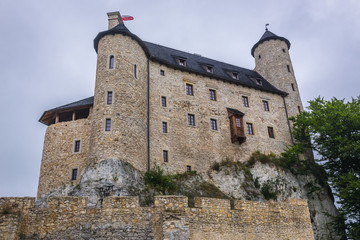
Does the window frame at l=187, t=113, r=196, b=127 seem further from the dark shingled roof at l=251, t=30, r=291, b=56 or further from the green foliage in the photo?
the dark shingled roof at l=251, t=30, r=291, b=56

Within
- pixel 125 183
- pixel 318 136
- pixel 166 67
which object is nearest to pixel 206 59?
pixel 166 67

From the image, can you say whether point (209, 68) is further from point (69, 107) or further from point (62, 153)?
point (62, 153)

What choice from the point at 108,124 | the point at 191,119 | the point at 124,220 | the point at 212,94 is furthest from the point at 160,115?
the point at 124,220

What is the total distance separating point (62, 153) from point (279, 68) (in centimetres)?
2647

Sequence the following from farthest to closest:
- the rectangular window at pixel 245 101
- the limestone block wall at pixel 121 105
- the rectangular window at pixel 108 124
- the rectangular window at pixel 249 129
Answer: the rectangular window at pixel 245 101
the rectangular window at pixel 249 129
the rectangular window at pixel 108 124
the limestone block wall at pixel 121 105

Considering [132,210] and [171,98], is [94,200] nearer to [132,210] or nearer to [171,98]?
[132,210]

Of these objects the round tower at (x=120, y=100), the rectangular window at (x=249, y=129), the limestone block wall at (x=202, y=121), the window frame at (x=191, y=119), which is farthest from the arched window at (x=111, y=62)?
the rectangular window at (x=249, y=129)

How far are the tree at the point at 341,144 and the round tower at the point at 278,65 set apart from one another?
7091 mm

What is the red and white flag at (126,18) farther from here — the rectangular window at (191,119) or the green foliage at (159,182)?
the green foliage at (159,182)

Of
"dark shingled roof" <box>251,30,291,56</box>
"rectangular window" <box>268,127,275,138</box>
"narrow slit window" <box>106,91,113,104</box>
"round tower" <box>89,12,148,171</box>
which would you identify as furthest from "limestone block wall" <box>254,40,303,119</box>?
"narrow slit window" <box>106,91,113,104</box>

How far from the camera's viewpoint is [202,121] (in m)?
30.9

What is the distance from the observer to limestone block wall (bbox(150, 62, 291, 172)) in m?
28.0

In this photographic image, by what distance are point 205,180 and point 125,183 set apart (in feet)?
26.8

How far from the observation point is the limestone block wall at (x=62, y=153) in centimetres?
2544
